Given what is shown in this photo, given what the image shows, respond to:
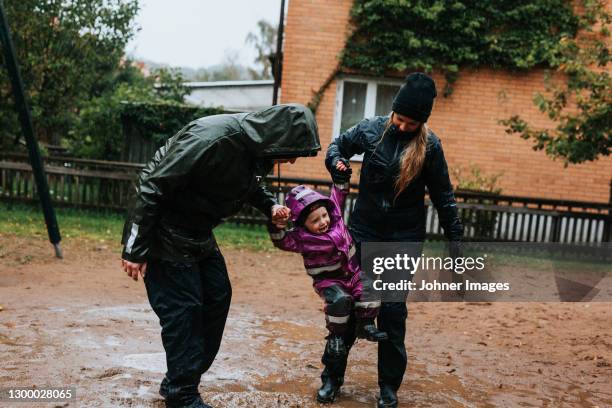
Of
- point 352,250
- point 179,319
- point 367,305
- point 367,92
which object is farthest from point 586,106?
point 179,319

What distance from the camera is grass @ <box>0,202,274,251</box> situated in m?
10.6

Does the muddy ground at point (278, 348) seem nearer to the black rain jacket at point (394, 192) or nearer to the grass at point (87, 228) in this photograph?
the black rain jacket at point (394, 192)

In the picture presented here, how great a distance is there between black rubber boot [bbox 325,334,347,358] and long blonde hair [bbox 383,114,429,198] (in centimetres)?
104

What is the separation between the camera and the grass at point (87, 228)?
34.8 feet

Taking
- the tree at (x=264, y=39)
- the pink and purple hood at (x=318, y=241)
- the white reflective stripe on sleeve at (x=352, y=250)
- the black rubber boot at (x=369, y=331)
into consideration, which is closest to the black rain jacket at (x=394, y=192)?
the white reflective stripe on sleeve at (x=352, y=250)

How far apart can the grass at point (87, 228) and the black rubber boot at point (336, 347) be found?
6.58 meters

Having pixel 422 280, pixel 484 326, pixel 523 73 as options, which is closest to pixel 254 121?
pixel 422 280

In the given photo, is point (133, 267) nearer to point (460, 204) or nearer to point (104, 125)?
point (460, 204)

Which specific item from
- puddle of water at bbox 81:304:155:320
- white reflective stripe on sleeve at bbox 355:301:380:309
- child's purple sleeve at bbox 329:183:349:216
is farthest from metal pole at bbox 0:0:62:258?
white reflective stripe on sleeve at bbox 355:301:380:309

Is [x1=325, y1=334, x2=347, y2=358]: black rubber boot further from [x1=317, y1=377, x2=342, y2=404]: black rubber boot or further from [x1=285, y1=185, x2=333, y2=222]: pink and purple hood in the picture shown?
[x1=285, y1=185, x2=333, y2=222]: pink and purple hood

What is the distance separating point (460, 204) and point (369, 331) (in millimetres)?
8527

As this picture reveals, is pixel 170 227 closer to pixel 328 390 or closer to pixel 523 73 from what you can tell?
pixel 328 390

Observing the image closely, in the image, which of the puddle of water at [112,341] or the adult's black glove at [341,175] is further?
the puddle of water at [112,341]

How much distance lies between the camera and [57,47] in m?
14.0
